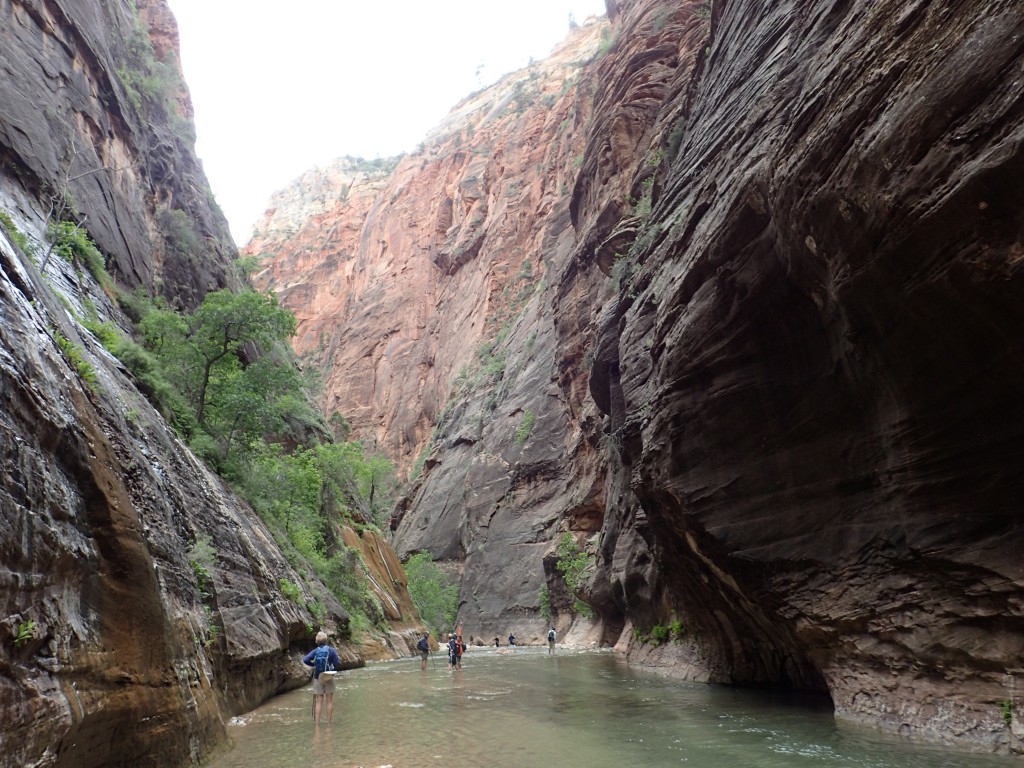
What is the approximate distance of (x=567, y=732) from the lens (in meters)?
9.58

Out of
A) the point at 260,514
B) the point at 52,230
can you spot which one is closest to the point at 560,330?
the point at 260,514

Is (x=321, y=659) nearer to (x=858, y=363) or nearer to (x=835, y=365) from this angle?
(x=835, y=365)

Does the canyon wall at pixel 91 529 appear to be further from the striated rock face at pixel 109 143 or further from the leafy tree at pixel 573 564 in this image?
the leafy tree at pixel 573 564

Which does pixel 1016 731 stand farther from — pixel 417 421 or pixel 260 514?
pixel 417 421

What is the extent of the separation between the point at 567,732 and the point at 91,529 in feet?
22.6

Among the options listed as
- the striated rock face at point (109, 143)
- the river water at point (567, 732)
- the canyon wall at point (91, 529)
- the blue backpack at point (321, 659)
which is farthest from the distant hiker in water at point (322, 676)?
the striated rock face at point (109, 143)

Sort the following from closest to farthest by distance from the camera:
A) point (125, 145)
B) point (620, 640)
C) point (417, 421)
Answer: point (125, 145), point (620, 640), point (417, 421)

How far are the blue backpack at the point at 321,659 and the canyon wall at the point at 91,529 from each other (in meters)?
1.29

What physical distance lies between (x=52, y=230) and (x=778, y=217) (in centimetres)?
1607

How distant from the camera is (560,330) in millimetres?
38500

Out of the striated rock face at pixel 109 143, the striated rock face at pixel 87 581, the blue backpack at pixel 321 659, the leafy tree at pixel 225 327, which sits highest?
the striated rock face at pixel 109 143

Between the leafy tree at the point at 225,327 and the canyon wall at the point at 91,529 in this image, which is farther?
the leafy tree at the point at 225,327

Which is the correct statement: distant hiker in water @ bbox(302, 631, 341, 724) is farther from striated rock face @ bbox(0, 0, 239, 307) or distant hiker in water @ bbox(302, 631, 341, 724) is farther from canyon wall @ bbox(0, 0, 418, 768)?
striated rock face @ bbox(0, 0, 239, 307)

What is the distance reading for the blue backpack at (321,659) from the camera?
10.6m
